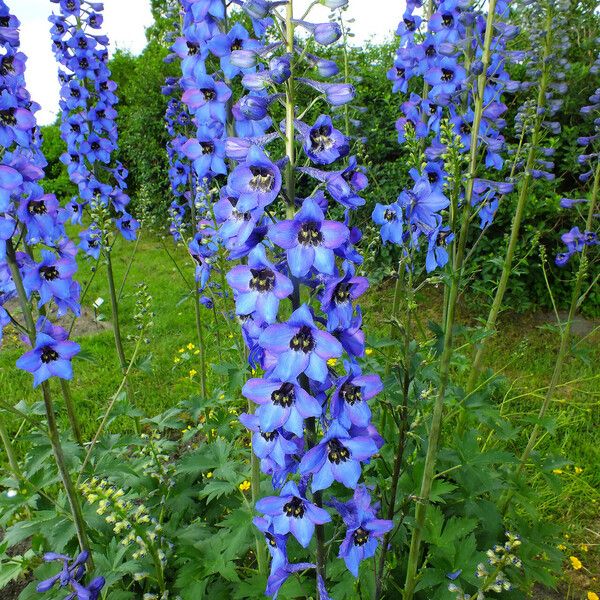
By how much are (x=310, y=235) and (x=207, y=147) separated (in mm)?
1056

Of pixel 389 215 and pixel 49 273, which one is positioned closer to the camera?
pixel 49 273

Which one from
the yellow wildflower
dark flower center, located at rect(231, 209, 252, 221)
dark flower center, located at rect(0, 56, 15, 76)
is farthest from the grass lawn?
dark flower center, located at rect(231, 209, 252, 221)

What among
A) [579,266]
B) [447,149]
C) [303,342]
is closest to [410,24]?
[447,149]

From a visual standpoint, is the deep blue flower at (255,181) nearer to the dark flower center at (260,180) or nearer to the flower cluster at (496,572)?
the dark flower center at (260,180)

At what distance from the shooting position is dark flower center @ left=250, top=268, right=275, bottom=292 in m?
1.36

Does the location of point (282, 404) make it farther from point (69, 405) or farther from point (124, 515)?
point (69, 405)

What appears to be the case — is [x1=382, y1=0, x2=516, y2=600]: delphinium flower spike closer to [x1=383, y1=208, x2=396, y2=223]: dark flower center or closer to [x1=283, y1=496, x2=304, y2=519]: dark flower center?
[x1=383, y1=208, x2=396, y2=223]: dark flower center

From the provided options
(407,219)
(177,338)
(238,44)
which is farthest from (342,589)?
(177,338)

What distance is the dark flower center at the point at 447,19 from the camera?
2.64 meters

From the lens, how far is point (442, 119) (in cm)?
210

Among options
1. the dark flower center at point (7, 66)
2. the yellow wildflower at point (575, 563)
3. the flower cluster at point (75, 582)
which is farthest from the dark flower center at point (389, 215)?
the yellow wildflower at point (575, 563)

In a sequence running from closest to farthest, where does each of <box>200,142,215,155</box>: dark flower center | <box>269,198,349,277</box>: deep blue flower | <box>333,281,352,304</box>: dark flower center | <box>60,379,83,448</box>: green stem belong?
<box>269,198,349,277</box>: deep blue flower < <box>333,281,352,304</box>: dark flower center < <box>200,142,215,155</box>: dark flower center < <box>60,379,83,448</box>: green stem

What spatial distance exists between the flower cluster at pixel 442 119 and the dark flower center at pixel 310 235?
0.65 meters

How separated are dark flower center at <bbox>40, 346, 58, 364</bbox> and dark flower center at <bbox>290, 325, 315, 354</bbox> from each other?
3.64 ft
